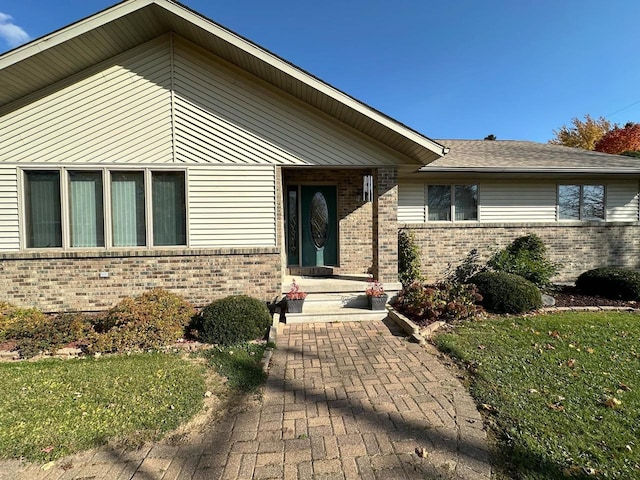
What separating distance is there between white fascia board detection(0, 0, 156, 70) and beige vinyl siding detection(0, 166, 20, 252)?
6.24ft

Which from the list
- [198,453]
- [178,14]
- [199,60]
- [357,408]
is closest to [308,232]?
[199,60]

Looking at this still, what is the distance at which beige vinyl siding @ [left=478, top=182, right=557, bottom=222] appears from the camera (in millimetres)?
9070

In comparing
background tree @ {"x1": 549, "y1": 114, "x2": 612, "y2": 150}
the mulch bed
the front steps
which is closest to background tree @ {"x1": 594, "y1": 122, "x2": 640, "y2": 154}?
background tree @ {"x1": 549, "y1": 114, "x2": 612, "y2": 150}

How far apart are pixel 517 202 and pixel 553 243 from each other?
1612mm

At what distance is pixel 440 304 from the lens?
581 cm

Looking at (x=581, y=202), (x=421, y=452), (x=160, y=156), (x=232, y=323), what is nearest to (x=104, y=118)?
(x=160, y=156)

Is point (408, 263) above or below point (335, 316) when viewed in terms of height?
above

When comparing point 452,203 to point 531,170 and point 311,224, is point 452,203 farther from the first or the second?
point 311,224

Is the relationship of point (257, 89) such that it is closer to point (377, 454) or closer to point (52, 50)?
point (52, 50)

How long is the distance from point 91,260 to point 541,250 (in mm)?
10985

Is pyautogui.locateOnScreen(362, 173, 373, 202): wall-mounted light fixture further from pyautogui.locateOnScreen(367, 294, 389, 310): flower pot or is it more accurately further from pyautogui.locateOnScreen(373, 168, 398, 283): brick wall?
pyautogui.locateOnScreen(367, 294, 389, 310): flower pot

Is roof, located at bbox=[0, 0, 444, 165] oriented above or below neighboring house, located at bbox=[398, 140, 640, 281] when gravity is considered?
above

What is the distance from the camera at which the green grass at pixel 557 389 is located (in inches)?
95.0

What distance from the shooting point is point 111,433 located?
2.80 metres
